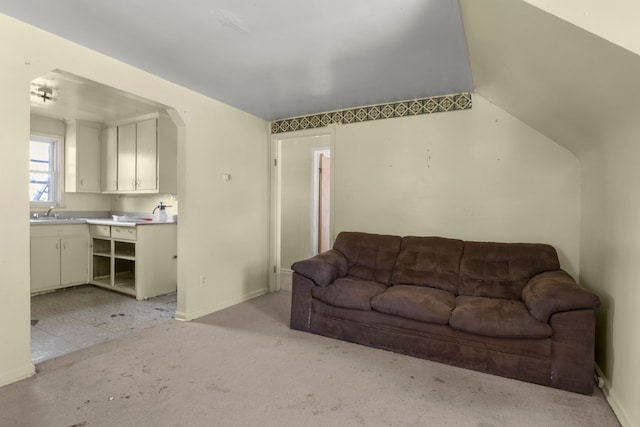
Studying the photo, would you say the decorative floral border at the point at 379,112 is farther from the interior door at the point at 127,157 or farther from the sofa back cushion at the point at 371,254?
the interior door at the point at 127,157

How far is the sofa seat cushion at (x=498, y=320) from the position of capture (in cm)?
212

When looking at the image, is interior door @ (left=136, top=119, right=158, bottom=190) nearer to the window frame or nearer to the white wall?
the window frame

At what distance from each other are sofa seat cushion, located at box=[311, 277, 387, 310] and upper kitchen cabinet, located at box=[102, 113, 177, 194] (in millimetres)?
2578

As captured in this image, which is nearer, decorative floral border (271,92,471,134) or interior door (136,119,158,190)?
decorative floral border (271,92,471,134)

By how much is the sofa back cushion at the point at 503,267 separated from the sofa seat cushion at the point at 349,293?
0.74 meters

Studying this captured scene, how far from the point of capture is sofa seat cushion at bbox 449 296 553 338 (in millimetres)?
2119

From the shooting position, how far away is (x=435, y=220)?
130 inches

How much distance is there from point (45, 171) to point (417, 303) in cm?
523

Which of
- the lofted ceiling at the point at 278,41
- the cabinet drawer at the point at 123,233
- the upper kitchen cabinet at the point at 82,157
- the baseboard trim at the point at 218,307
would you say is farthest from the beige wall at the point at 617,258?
the upper kitchen cabinet at the point at 82,157

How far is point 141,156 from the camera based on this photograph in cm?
430

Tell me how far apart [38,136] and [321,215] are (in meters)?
4.17

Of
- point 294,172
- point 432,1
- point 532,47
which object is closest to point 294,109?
point 294,172

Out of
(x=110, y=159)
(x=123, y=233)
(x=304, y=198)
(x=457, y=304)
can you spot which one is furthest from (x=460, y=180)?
(x=110, y=159)

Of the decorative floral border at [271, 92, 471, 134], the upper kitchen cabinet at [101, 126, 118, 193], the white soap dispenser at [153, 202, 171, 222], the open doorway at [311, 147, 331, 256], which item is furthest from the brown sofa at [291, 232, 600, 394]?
the upper kitchen cabinet at [101, 126, 118, 193]
